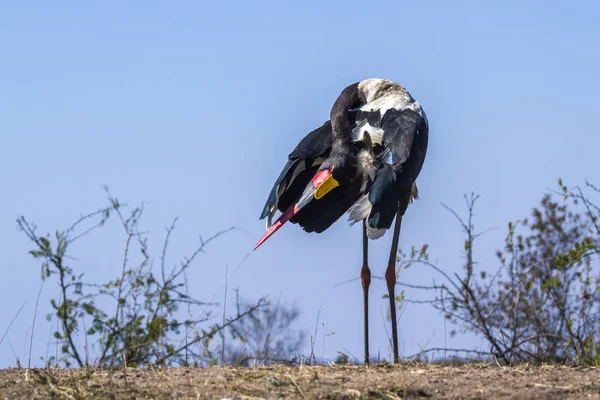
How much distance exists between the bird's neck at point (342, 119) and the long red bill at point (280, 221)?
54 centimetres

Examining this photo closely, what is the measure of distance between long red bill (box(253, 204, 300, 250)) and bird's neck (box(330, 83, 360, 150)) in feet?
1.76

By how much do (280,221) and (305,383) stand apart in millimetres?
2309

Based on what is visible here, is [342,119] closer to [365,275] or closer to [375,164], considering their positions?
[375,164]

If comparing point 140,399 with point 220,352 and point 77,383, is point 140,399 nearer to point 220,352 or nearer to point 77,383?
point 77,383

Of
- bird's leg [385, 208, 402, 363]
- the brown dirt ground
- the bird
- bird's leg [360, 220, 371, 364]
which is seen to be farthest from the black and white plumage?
the brown dirt ground

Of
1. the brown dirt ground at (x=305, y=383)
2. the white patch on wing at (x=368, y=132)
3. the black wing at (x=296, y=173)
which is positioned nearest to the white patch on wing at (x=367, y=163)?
the white patch on wing at (x=368, y=132)

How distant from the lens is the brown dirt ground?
475 centimetres

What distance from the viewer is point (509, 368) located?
225 inches

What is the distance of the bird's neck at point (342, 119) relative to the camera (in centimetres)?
718

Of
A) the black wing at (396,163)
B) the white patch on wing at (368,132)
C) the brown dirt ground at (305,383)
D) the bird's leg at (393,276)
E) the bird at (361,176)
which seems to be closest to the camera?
the brown dirt ground at (305,383)

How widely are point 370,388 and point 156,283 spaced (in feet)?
5.94

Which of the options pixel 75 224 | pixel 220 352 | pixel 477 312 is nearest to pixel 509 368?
pixel 477 312

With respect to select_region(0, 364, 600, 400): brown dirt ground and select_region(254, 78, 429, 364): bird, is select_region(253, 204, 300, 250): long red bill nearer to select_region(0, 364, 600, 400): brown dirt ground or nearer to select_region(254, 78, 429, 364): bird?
select_region(254, 78, 429, 364): bird

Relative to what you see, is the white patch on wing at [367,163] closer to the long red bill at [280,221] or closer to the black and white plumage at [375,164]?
the black and white plumage at [375,164]
